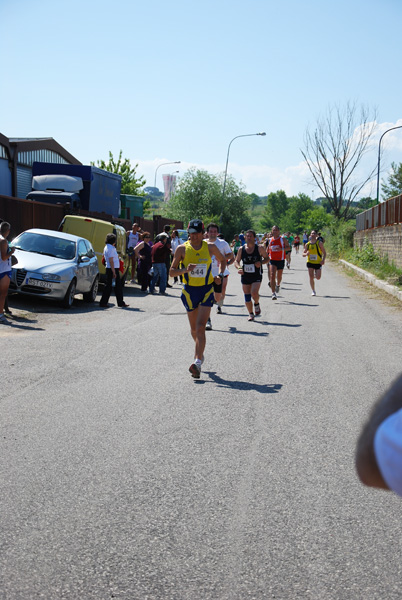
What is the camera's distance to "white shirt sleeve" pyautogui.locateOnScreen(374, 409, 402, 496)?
3.89 ft

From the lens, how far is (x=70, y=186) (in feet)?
82.6

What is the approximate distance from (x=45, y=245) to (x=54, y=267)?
135cm

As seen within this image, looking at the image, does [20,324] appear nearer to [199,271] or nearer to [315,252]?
[199,271]

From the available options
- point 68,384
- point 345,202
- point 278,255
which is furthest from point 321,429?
point 345,202

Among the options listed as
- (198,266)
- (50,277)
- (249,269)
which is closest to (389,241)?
(249,269)

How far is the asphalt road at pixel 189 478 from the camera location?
135 inches

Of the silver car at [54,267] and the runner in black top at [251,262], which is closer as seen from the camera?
the runner in black top at [251,262]

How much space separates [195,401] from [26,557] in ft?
12.0

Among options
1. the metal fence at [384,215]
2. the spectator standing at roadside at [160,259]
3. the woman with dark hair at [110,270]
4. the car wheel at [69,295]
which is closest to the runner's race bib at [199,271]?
the car wheel at [69,295]

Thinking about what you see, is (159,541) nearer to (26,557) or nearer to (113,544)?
(113,544)

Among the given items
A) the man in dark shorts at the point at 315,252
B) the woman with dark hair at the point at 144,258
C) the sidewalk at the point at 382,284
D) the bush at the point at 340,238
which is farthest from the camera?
the bush at the point at 340,238

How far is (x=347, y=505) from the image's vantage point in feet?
14.4

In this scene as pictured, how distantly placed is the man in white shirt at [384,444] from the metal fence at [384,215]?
2450 centimetres

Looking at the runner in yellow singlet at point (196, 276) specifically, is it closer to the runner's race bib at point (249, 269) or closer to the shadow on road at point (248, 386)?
the shadow on road at point (248, 386)
